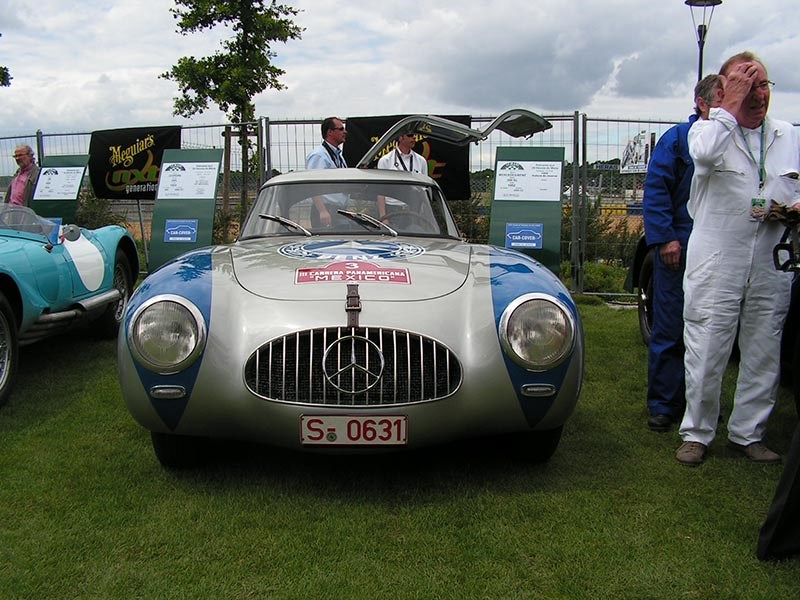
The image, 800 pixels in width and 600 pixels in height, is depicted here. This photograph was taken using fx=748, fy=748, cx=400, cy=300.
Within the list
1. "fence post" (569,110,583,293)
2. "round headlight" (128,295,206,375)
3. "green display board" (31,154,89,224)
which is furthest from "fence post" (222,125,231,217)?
"round headlight" (128,295,206,375)

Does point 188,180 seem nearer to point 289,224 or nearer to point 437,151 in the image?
point 437,151

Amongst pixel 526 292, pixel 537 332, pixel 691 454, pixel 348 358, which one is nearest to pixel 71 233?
pixel 348 358

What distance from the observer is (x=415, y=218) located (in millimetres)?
4398

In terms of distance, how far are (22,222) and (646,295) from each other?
4.59 meters

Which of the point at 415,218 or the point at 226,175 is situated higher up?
the point at 226,175

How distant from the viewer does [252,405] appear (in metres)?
2.81

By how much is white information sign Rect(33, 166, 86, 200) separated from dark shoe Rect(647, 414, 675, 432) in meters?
8.24

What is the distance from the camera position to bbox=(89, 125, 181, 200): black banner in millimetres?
9461

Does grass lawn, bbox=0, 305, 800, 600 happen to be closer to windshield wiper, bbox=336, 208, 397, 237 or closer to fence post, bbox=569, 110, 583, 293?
windshield wiper, bbox=336, 208, 397, 237

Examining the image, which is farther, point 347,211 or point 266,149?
point 266,149

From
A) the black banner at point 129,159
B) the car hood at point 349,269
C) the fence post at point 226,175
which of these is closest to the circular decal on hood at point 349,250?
the car hood at point 349,269

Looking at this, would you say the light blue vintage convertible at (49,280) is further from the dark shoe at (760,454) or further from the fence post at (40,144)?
the fence post at (40,144)

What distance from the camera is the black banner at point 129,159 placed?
946cm

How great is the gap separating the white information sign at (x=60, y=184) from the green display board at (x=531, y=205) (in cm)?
550
